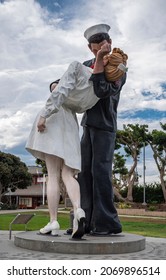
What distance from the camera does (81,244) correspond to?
5.39 metres

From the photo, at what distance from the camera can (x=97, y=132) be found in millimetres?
6598

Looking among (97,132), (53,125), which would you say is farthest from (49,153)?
(97,132)

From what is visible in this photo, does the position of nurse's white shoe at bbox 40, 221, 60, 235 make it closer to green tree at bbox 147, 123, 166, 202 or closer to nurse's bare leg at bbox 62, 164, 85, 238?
nurse's bare leg at bbox 62, 164, 85, 238

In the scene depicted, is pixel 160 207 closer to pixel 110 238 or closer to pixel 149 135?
pixel 149 135

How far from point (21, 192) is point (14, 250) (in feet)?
159

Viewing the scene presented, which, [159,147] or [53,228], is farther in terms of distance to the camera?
[159,147]

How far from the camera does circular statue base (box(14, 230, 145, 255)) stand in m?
5.39

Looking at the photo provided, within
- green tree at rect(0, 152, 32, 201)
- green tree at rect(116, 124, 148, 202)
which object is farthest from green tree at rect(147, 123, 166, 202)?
green tree at rect(0, 152, 32, 201)

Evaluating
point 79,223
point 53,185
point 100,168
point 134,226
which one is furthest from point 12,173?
point 79,223

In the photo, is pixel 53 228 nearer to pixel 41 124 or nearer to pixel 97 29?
pixel 41 124

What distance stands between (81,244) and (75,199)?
Answer: 64cm

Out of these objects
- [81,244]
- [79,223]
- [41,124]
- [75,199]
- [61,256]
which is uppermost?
[41,124]

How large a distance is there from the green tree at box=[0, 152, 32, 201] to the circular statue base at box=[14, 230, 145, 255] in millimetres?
33615

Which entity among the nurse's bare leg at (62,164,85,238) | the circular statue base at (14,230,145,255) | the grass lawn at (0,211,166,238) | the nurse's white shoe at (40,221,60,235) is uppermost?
the nurse's bare leg at (62,164,85,238)
